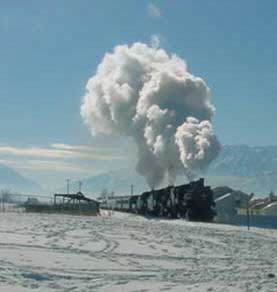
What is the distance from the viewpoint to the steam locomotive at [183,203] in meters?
53.6

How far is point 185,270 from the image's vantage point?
17.0 meters

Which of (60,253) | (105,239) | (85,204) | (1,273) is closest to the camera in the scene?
(1,273)

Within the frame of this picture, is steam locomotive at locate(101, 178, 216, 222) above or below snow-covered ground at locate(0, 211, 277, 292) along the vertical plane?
above

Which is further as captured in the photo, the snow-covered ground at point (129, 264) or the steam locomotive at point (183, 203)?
the steam locomotive at point (183, 203)

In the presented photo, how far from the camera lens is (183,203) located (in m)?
54.5

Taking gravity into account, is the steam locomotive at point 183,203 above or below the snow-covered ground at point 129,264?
above

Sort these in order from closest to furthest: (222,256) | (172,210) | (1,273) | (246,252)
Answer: (1,273) → (222,256) → (246,252) → (172,210)

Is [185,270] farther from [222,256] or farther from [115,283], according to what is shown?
[222,256]

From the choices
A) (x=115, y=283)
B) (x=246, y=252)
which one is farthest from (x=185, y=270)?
(x=246, y=252)

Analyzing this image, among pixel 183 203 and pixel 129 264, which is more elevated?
pixel 183 203

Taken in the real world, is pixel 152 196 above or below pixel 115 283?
above

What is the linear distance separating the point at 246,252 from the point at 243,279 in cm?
817

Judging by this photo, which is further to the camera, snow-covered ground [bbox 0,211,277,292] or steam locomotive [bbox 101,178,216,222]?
steam locomotive [bbox 101,178,216,222]

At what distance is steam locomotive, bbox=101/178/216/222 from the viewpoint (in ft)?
176
